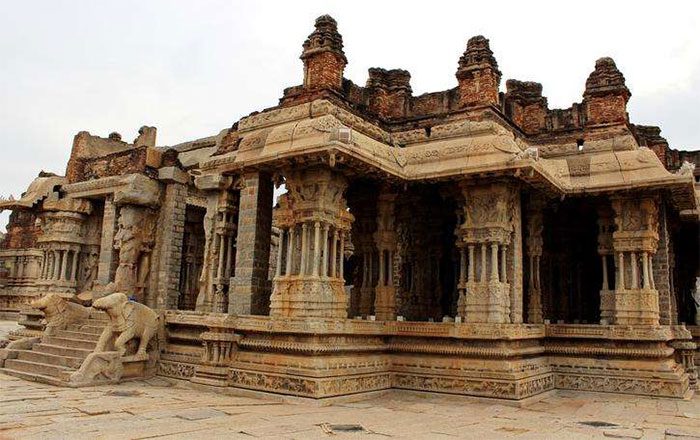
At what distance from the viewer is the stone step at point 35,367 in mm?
11664

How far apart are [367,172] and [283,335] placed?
3273 millimetres

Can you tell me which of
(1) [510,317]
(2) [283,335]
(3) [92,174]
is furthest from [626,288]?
(3) [92,174]

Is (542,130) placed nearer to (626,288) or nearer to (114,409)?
(626,288)

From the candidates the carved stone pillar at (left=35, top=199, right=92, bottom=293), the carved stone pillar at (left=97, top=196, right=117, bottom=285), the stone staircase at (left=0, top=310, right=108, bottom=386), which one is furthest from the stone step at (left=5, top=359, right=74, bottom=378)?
the carved stone pillar at (left=35, top=199, right=92, bottom=293)

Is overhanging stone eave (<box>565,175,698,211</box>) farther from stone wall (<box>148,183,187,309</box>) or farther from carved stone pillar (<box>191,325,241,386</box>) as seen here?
stone wall (<box>148,183,187,309</box>)

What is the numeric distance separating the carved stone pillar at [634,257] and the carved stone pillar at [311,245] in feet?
20.0

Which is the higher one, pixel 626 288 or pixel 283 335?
pixel 626 288

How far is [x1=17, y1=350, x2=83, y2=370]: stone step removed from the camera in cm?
1186

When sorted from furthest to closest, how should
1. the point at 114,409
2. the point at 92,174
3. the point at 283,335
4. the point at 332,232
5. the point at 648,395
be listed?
the point at 92,174, the point at 648,395, the point at 332,232, the point at 283,335, the point at 114,409

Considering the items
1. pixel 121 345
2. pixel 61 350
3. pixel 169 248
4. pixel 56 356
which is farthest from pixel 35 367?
pixel 169 248

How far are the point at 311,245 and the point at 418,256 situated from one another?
5003 millimetres

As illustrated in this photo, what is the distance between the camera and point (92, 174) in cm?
2242

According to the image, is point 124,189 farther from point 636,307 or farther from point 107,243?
point 636,307

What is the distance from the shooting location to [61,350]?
1256cm
